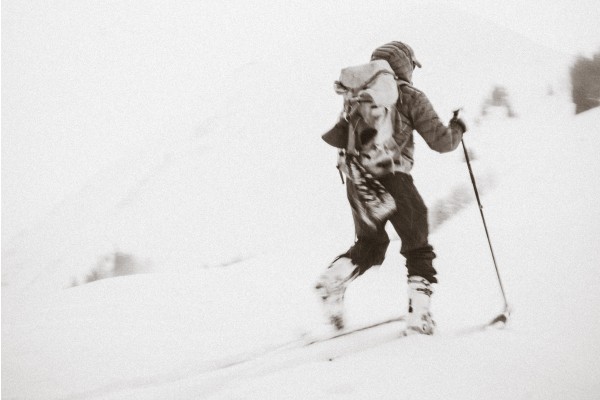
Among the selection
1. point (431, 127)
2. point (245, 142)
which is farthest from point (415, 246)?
point (245, 142)

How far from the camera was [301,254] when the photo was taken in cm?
284

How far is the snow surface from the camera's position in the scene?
1471mm

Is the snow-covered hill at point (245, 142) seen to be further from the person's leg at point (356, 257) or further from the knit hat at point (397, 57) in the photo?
the knit hat at point (397, 57)

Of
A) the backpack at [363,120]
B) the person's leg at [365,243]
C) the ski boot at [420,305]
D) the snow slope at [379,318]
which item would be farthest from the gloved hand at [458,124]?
the snow slope at [379,318]

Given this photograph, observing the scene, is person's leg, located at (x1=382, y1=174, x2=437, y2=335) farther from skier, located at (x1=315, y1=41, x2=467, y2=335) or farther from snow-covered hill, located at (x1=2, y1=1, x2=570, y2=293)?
snow-covered hill, located at (x1=2, y1=1, x2=570, y2=293)

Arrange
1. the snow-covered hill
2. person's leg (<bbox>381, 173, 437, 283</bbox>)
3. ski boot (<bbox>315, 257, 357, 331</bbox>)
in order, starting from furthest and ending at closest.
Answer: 1. the snow-covered hill
2. ski boot (<bbox>315, 257, 357, 331</bbox>)
3. person's leg (<bbox>381, 173, 437, 283</bbox>)

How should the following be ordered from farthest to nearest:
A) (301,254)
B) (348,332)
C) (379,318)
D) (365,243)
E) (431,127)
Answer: (301,254) < (379,318) < (348,332) < (365,243) < (431,127)

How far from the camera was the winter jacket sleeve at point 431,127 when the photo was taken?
4.89 feet

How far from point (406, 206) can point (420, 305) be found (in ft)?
1.61

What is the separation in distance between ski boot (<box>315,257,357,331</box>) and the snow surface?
0.22 m

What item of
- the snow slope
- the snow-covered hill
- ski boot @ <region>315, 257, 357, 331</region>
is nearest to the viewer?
the snow slope

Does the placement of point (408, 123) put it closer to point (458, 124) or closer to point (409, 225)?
point (458, 124)

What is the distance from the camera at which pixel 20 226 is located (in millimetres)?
4230

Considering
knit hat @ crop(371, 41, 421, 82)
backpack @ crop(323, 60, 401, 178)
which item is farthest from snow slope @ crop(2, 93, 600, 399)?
knit hat @ crop(371, 41, 421, 82)
